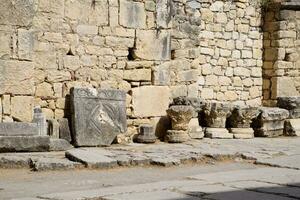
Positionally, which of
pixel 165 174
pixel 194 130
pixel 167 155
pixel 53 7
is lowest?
pixel 165 174

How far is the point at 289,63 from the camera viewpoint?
13078 millimetres

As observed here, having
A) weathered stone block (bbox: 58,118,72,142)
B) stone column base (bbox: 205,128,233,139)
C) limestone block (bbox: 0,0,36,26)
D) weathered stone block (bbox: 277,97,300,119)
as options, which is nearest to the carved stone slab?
weathered stone block (bbox: 58,118,72,142)

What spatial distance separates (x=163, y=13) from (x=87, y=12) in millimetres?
1615

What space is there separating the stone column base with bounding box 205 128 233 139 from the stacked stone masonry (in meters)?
0.89

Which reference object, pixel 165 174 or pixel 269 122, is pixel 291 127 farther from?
pixel 165 174

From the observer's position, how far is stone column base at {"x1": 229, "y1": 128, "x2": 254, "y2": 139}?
10.2 meters

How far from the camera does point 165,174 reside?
6.30 m

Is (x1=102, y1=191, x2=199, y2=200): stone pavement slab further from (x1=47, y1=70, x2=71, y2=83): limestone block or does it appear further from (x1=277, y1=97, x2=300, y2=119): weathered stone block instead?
(x1=277, y1=97, x2=300, y2=119): weathered stone block

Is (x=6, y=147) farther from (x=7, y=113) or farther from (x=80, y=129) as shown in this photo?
(x=80, y=129)

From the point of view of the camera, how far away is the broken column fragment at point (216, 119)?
1007 cm

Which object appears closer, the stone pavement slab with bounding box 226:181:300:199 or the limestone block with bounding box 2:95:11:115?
the stone pavement slab with bounding box 226:181:300:199

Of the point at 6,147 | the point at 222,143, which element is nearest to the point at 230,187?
the point at 6,147

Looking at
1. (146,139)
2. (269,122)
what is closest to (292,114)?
(269,122)

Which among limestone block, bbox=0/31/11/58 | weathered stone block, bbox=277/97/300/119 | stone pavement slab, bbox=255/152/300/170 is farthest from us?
weathered stone block, bbox=277/97/300/119
